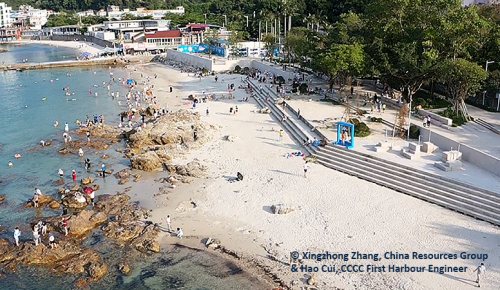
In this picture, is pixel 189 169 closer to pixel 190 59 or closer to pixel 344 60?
pixel 344 60

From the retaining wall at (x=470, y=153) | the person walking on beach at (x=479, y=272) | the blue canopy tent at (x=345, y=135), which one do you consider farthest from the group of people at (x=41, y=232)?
the retaining wall at (x=470, y=153)

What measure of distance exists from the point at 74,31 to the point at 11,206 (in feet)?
470

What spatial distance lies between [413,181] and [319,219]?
6.15 m

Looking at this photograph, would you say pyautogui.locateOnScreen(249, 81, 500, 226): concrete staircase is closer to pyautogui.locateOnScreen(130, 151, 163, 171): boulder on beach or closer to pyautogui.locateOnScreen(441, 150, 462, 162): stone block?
pyautogui.locateOnScreen(441, 150, 462, 162): stone block

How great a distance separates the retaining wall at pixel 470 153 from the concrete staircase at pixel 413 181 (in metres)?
2.83

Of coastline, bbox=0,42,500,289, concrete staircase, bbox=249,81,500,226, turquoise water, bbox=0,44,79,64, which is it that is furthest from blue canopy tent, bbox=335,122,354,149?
turquoise water, bbox=0,44,79,64

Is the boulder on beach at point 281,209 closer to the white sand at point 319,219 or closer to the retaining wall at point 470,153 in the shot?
the white sand at point 319,219

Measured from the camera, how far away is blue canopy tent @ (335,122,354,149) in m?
30.6

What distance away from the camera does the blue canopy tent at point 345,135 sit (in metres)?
30.6

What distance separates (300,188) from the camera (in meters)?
27.1

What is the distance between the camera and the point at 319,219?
918 inches

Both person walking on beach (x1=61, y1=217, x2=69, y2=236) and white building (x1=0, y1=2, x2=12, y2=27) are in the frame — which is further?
white building (x1=0, y1=2, x2=12, y2=27)

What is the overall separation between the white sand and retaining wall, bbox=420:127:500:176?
450cm

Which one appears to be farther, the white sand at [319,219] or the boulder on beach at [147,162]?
the boulder on beach at [147,162]
